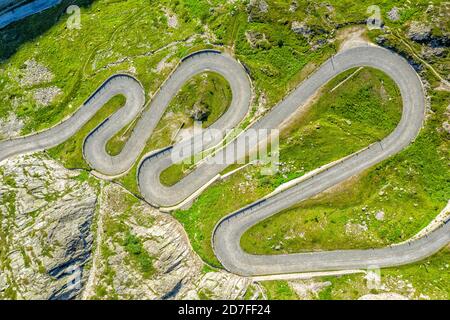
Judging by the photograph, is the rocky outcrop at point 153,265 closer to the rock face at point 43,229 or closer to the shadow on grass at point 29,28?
the rock face at point 43,229

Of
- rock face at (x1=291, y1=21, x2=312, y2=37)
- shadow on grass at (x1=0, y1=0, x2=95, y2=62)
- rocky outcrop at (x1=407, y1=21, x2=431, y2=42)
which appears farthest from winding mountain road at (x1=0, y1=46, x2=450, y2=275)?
shadow on grass at (x1=0, y1=0, x2=95, y2=62)

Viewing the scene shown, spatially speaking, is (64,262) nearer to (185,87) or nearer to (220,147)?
(220,147)

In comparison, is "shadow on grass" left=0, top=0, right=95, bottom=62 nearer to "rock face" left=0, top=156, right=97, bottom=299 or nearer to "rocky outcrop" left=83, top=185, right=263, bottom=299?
"rock face" left=0, top=156, right=97, bottom=299

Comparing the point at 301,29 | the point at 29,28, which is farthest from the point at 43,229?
the point at 301,29

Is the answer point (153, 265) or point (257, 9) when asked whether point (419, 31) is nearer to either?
point (257, 9)

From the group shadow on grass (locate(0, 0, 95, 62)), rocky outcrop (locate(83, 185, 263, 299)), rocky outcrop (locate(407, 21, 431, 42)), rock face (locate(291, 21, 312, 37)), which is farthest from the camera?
shadow on grass (locate(0, 0, 95, 62))
